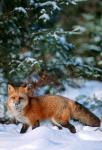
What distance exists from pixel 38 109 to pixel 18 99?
465 millimetres

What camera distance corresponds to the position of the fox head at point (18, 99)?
939 cm

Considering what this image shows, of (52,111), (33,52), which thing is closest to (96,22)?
(33,52)

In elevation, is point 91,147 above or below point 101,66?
above

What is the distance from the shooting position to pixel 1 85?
41.2 feet

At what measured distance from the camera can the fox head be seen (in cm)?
939

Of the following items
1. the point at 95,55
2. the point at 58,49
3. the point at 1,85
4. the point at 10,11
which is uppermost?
the point at 10,11

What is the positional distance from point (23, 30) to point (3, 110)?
80.8 inches

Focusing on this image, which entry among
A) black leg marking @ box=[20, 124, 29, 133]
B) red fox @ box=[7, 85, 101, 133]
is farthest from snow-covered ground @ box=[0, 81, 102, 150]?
black leg marking @ box=[20, 124, 29, 133]

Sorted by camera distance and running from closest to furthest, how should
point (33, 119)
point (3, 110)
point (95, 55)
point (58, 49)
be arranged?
1. point (33, 119)
2. point (3, 110)
3. point (58, 49)
4. point (95, 55)

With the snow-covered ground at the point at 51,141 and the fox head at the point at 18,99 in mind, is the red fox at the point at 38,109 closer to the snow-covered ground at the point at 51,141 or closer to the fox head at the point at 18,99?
the fox head at the point at 18,99

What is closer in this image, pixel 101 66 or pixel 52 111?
pixel 52 111

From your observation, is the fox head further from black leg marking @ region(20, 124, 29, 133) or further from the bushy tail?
the bushy tail

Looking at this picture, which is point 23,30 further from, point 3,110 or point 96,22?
point 96,22

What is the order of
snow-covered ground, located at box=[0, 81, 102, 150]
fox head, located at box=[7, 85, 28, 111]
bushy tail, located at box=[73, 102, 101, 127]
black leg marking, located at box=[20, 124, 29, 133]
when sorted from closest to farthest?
snow-covered ground, located at box=[0, 81, 102, 150] < fox head, located at box=[7, 85, 28, 111] < black leg marking, located at box=[20, 124, 29, 133] < bushy tail, located at box=[73, 102, 101, 127]
